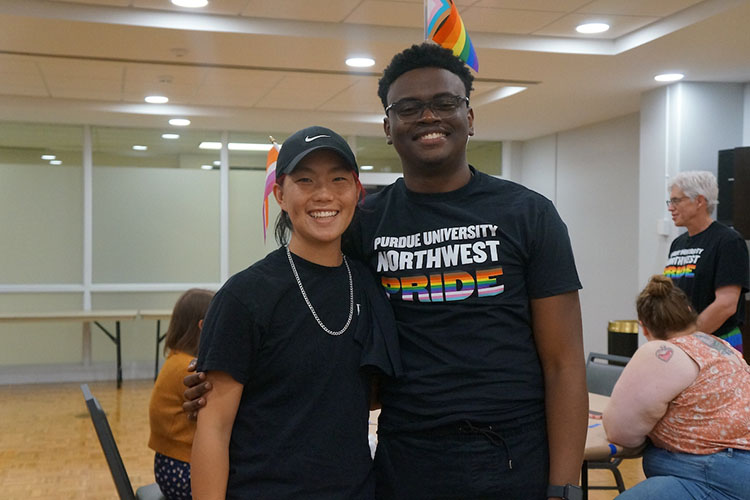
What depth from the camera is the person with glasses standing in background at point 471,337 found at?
62.6 inches

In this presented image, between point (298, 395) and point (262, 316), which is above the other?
point (262, 316)

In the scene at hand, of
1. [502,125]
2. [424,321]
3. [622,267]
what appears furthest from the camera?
[502,125]

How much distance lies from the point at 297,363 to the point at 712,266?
336 cm

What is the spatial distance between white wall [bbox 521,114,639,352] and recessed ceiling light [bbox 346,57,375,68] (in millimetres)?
3350

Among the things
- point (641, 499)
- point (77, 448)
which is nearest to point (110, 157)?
point (77, 448)

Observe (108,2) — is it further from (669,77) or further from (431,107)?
(669,77)

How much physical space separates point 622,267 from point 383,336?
748 cm

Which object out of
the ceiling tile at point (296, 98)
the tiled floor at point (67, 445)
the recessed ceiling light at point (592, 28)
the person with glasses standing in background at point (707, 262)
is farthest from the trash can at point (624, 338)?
the ceiling tile at point (296, 98)

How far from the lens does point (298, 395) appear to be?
1.55 meters

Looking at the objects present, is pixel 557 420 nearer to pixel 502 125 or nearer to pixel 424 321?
pixel 424 321

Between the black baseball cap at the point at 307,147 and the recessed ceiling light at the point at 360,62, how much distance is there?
4.45 m

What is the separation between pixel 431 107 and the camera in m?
1.68

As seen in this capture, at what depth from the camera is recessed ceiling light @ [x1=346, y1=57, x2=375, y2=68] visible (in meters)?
5.99

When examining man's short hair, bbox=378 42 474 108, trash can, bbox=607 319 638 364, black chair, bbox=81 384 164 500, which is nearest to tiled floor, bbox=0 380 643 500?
trash can, bbox=607 319 638 364
